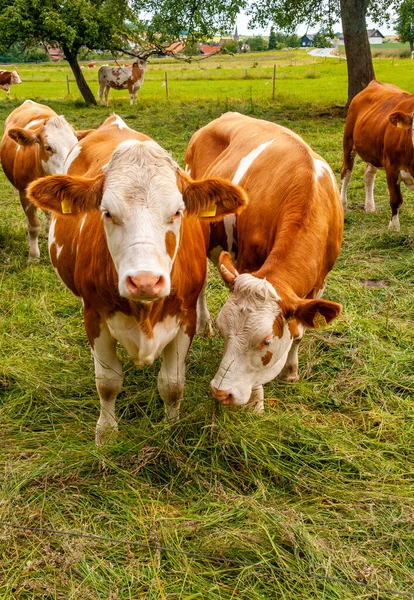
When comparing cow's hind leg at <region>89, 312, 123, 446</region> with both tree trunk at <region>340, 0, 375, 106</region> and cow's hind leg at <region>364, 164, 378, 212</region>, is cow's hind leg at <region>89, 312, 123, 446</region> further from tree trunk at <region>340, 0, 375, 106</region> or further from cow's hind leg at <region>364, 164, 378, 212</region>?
tree trunk at <region>340, 0, 375, 106</region>

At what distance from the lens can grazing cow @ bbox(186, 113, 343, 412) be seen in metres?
3.25

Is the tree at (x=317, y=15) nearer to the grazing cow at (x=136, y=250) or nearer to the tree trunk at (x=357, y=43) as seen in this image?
the tree trunk at (x=357, y=43)

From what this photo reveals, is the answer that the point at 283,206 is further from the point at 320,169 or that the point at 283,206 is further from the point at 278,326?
the point at 278,326

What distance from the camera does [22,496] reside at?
3152mm

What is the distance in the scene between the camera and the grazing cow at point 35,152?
659cm

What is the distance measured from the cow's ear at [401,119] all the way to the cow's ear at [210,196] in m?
4.85

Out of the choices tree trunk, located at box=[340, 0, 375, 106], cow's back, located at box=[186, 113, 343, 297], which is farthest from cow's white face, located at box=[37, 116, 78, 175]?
tree trunk, located at box=[340, 0, 375, 106]

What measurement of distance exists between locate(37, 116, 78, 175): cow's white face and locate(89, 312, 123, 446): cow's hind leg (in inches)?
137

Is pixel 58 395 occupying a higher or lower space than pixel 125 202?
lower

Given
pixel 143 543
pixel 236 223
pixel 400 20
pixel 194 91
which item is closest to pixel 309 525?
pixel 143 543

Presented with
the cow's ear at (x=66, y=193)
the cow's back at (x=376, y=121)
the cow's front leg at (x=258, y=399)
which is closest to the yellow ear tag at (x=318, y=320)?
the cow's front leg at (x=258, y=399)

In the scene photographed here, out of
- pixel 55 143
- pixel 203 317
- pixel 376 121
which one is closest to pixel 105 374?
pixel 203 317

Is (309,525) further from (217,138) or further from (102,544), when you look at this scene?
(217,138)

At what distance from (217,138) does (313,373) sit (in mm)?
2360
